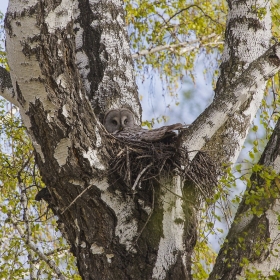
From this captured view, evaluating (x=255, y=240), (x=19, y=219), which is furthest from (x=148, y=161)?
(x=19, y=219)

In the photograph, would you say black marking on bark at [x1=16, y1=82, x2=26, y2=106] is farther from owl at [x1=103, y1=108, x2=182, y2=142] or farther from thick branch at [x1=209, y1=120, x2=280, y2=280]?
thick branch at [x1=209, y1=120, x2=280, y2=280]

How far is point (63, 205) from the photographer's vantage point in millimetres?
3248

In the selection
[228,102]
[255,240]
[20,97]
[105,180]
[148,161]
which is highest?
[228,102]

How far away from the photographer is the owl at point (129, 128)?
3492 millimetres

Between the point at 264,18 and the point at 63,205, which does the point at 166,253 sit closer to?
the point at 63,205

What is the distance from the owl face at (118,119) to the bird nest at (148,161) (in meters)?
0.77

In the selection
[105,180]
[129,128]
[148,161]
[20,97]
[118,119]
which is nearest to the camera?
[20,97]

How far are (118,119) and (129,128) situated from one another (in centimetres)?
26

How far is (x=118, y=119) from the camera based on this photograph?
4414 mm

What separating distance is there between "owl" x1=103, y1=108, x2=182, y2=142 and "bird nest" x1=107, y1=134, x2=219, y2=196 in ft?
0.18

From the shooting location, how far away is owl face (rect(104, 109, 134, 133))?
425 centimetres

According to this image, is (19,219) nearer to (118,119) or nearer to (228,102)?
(118,119)

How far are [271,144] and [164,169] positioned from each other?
81cm

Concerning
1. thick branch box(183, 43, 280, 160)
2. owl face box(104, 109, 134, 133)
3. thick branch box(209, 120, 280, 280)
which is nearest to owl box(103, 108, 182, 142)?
owl face box(104, 109, 134, 133)
